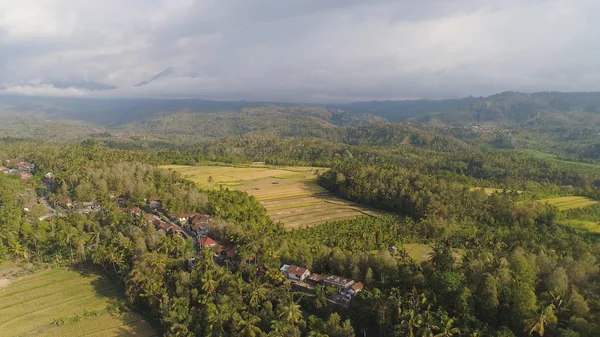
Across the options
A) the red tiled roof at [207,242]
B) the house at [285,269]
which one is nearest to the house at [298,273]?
the house at [285,269]

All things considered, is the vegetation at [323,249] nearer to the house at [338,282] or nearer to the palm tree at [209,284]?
the palm tree at [209,284]

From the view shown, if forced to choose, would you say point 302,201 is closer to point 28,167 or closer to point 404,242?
point 404,242

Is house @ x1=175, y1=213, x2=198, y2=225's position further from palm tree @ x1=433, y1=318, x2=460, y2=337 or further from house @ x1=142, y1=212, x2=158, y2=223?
palm tree @ x1=433, y1=318, x2=460, y2=337

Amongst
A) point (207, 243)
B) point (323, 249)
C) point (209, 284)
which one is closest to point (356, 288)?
point (323, 249)

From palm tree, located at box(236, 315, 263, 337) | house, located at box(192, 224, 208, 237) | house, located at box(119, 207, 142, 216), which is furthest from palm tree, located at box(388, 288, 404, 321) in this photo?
house, located at box(119, 207, 142, 216)

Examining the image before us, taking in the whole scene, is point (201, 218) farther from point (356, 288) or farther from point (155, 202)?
point (356, 288)

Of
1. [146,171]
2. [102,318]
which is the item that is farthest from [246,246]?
[146,171]
